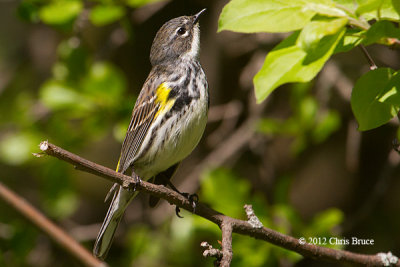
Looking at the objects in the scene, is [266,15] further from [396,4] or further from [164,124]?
[164,124]

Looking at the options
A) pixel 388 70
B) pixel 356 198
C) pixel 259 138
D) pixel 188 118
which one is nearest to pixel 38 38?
pixel 259 138

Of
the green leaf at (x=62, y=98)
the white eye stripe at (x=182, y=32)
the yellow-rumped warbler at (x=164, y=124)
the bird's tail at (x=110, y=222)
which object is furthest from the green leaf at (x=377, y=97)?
the green leaf at (x=62, y=98)

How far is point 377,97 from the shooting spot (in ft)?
5.31

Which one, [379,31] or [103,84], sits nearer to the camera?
[379,31]

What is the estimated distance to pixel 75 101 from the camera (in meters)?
3.60

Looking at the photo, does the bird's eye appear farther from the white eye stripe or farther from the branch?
the branch

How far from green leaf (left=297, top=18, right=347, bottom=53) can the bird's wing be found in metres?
1.71

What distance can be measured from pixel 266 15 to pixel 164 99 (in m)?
1.58

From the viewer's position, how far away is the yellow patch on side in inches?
122

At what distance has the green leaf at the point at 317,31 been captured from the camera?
1.41 meters

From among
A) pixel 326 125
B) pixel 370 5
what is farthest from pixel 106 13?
pixel 370 5

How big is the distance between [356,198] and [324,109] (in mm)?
1085

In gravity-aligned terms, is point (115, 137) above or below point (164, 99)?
below

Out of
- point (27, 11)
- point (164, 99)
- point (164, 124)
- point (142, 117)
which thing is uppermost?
point (27, 11)
